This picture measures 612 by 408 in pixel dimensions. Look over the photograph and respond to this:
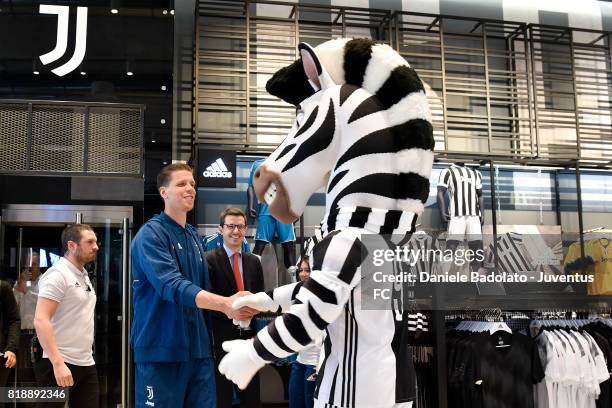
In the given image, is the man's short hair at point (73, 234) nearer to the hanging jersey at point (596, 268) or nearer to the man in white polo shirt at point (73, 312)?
the man in white polo shirt at point (73, 312)

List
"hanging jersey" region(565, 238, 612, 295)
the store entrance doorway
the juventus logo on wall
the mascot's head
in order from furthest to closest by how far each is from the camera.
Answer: the juventus logo on wall, the store entrance doorway, "hanging jersey" region(565, 238, 612, 295), the mascot's head

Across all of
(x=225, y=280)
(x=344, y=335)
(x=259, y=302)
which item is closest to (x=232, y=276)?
(x=225, y=280)

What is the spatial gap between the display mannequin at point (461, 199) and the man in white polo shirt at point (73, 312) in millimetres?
3457

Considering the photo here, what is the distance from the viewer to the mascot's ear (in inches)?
79.4

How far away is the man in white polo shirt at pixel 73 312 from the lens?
A: 3980 mm

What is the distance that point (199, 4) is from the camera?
22.8 feet

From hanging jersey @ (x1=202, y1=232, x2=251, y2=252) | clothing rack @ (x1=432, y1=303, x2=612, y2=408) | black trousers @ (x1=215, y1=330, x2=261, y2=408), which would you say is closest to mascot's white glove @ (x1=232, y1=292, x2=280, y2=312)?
black trousers @ (x1=215, y1=330, x2=261, y2=408)

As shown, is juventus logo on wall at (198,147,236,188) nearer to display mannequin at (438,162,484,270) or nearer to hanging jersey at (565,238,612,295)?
display mannequin at (438,162,484,270)

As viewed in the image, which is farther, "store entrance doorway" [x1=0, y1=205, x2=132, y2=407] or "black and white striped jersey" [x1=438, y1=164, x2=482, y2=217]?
"black and white striped jersey" [x1=438, y1=164, x2=482, y2=217]

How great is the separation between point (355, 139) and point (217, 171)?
4041 millimetres

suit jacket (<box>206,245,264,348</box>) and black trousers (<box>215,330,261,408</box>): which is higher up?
suit jacket (<box>206,245,264,348</box>)

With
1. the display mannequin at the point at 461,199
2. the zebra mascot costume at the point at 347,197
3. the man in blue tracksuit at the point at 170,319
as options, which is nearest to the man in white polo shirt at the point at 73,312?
the man in blue tracksuit at the point at 170,319

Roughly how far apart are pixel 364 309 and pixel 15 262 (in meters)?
4.43

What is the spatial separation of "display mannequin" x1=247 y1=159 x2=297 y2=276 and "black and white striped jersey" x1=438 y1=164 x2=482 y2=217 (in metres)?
1.57
